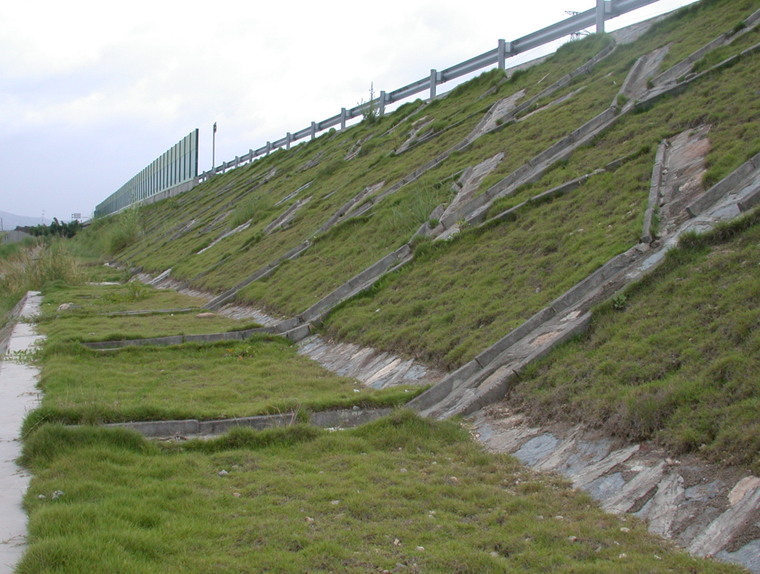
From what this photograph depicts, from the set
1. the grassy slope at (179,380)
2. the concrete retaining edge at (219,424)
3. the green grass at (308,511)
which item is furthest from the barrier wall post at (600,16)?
the green grass at (308,511)

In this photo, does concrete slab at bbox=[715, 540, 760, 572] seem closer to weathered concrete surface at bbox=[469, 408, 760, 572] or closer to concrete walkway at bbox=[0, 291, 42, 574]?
weathered concrete surface at bbox=[469, 408, 760, 572]

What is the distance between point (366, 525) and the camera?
4301 mm

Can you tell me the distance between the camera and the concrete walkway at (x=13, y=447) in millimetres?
3771

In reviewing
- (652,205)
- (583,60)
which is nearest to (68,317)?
(652,205)

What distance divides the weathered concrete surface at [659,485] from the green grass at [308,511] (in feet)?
0.54

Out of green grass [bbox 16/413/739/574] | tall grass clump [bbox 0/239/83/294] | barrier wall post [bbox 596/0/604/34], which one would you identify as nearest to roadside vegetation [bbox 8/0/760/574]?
green grass [bbox 16/413/739/574]

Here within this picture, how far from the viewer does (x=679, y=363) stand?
5367 mm

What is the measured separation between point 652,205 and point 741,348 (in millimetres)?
3732

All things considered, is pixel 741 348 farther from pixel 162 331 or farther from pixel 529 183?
pixel 162 331

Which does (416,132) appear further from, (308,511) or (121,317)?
(308,511)

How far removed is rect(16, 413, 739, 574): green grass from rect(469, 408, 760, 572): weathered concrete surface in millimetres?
164

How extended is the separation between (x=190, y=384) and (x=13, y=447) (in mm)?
3304

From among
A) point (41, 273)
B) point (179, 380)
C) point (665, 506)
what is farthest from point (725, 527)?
point (41, 273)

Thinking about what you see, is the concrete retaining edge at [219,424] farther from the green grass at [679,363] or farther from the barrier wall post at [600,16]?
the barrier wall post at [600,16]
